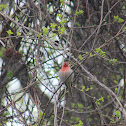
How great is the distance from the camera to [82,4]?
19.1ft

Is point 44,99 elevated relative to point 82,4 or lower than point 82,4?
lower

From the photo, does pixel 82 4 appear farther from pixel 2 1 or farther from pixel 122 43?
pixel 2 1

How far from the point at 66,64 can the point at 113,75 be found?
242 cm

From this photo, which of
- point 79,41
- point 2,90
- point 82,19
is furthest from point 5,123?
point 82,19

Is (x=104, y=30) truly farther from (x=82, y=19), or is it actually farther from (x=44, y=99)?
(x=44, y=99)

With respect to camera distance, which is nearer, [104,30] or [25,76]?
[104,30]

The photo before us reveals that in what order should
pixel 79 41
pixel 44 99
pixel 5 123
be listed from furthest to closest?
1. pixel 44 99
2. pixel 79 41
3. pixel 5 123

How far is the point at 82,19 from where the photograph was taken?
6031 millimetres

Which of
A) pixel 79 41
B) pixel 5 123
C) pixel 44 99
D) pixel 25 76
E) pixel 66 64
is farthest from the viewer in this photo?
pixel 44 99

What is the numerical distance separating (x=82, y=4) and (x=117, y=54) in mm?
1460

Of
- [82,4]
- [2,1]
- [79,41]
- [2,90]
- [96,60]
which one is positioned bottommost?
[2,90]

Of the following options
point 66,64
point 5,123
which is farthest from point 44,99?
point 66,64

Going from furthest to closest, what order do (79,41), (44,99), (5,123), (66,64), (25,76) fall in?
(44,99)
(25,76)
(79,41)
(5,123)
(66,64)

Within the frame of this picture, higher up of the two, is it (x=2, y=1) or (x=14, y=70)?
(x=2, y=1)
